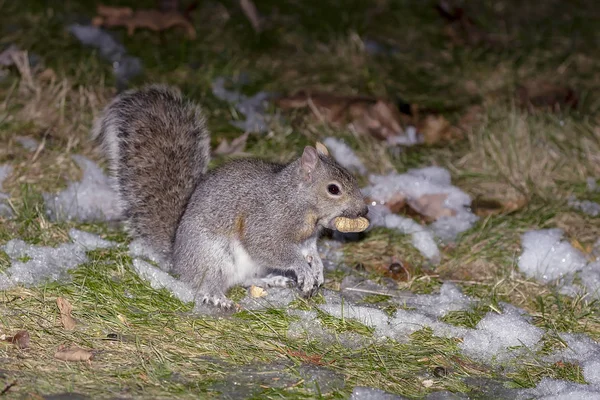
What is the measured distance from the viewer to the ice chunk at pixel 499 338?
355 cm

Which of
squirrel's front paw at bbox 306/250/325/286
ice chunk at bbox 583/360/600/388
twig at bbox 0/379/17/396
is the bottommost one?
ice chunk at bbox 583/360/600/388

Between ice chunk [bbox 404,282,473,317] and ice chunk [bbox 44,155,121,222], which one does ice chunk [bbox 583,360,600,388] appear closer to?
ice chunk [bbox 404,282,473,317]

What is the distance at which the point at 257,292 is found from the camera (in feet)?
12.9

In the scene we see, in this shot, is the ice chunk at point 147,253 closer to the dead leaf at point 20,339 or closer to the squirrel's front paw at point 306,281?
the squirrel's front paw at point 306,281

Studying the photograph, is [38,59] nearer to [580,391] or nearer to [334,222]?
[334,222]

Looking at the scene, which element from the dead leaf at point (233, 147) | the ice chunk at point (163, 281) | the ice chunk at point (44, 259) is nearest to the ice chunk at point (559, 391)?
the ice chunk at point (163, 281)

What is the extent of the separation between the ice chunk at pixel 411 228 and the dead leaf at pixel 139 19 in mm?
2413

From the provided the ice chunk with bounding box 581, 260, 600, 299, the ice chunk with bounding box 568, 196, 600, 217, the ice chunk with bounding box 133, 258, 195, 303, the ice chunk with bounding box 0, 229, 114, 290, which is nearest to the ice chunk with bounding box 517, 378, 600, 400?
the ice chunk with bounding box 581, 260, 600, 299

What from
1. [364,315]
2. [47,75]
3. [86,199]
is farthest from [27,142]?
[364,315]

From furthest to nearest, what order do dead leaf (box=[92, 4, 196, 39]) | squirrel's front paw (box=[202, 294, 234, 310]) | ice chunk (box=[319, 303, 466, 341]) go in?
dead leaf (box=[92, 4, 196, 39]) → squirrel's front paw (box=[202, 294, 234, 310]) → ice chunk (box=[319, 303, 466, 341])

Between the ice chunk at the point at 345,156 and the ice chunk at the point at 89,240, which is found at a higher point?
the ice chunk at the point at 89,240

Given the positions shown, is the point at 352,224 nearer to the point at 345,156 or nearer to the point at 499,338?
the point at 499,338

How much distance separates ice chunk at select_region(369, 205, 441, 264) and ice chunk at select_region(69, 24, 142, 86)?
1977 millimetres

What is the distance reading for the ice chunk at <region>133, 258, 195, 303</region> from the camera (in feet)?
12.6
